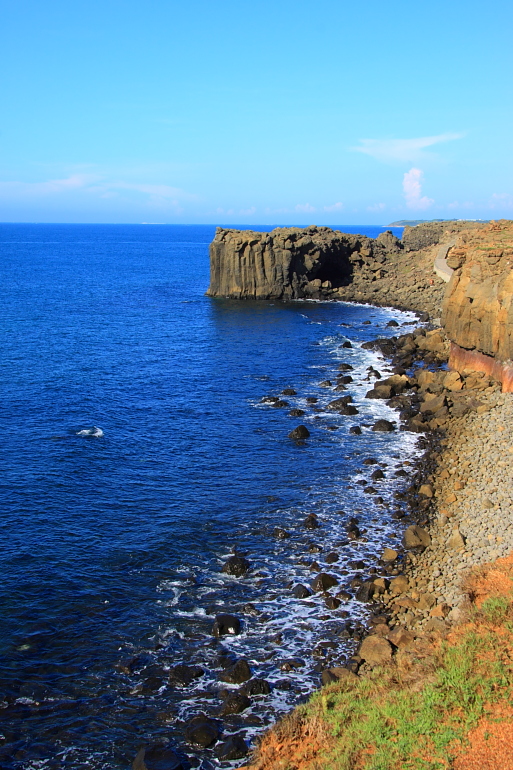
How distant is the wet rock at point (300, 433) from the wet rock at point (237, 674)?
22.6m

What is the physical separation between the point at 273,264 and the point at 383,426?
6343 centimetres

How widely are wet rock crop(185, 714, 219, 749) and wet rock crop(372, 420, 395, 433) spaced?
28.2 m

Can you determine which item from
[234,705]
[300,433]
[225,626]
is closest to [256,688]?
[234,705]

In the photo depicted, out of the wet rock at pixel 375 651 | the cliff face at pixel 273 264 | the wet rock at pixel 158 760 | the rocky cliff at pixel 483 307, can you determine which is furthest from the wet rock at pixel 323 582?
the cliff face at pixel 273 264

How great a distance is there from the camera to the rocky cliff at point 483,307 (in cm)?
4569

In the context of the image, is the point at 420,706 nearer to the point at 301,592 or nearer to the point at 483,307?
the point at 301,592

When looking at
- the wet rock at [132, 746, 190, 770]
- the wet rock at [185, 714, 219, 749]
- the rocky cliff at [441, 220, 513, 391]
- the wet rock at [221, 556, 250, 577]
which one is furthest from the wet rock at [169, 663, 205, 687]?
the rocky cliff at [441, 220, 513, 391]

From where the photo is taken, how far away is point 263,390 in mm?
55531

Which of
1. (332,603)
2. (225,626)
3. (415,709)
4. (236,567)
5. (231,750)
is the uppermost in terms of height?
(415,709)

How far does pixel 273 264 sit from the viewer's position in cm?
10425

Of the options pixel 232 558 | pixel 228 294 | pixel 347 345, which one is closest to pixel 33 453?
pixel 232 558

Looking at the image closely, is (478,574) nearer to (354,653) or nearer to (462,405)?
(354,653)

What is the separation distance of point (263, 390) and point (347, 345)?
1981cm

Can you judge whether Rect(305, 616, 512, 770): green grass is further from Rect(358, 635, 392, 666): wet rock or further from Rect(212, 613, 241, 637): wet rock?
Rect(212, 613, 241, 637): wet rock
